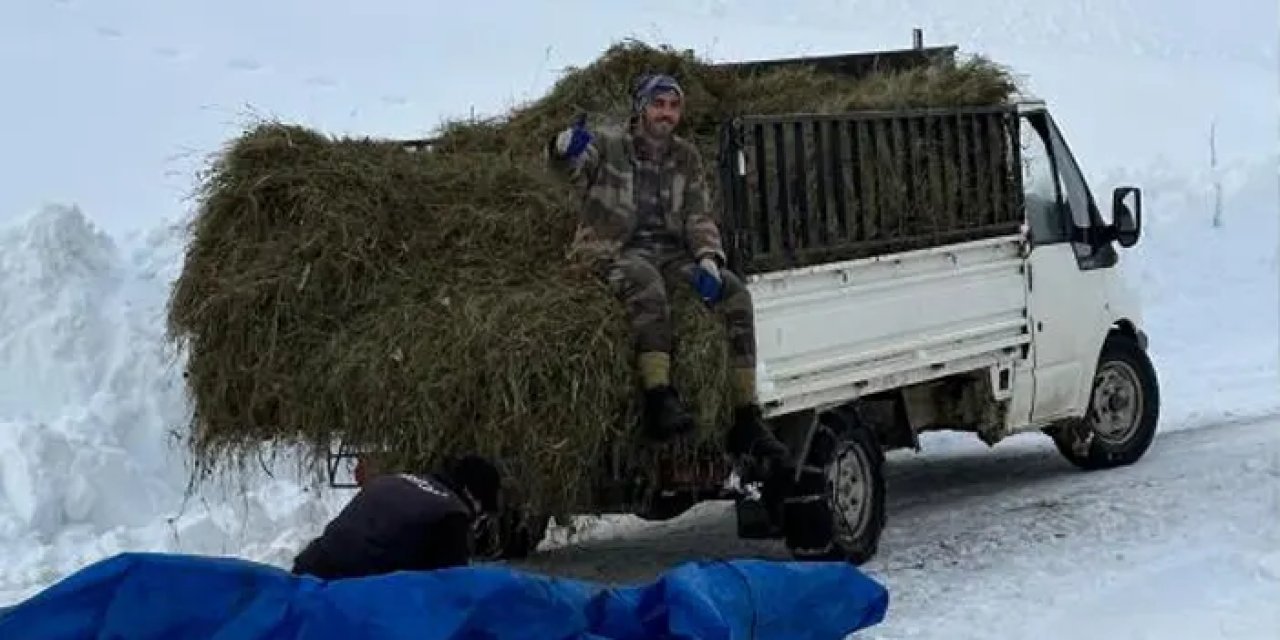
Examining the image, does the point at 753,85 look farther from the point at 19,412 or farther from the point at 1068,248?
the point at 19,412

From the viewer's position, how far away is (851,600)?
7.23m

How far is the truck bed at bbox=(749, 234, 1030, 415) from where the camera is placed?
9453mm

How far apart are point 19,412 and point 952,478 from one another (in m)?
5.54

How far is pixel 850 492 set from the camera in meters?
10.1

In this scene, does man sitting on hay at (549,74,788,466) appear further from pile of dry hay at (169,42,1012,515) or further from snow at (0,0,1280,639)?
snow at (0,0,1280,639)

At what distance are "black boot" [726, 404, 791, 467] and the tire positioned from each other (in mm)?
538

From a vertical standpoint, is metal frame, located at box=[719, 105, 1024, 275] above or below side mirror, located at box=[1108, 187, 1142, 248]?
above

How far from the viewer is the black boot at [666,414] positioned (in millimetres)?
8555

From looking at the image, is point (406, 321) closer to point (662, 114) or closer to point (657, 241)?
point (657, 241)

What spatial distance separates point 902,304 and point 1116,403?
2.80 meters

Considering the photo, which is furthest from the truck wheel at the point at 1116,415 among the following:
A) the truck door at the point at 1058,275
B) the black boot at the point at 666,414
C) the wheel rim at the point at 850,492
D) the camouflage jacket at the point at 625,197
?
the black boot at the point at 666,414

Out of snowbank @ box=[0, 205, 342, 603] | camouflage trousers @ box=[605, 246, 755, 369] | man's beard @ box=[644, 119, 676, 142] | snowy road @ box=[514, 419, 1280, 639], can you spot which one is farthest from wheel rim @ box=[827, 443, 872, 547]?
snowbank @ box=[0, 205, 342, 603]

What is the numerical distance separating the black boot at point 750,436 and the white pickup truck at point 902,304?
0.10 m

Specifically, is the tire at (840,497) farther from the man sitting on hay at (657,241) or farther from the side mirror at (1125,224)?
the side mirror at (1125,224)
